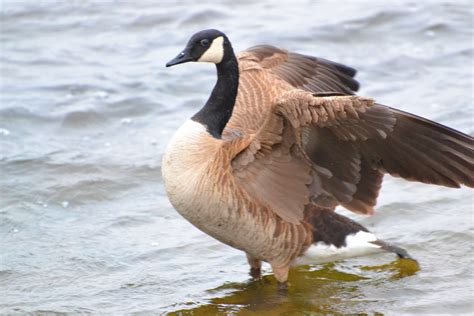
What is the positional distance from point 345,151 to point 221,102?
1084 millimetres

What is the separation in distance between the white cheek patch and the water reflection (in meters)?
1.96

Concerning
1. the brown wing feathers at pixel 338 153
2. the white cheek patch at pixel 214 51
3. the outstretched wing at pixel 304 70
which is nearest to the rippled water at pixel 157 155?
the brown wing feathers at pixel 338 153

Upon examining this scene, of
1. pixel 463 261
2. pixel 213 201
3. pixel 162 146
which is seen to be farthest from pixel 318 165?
pixel 162 146

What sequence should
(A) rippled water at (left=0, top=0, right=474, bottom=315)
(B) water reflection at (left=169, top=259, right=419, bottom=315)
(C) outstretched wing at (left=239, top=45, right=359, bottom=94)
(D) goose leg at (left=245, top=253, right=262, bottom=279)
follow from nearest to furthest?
(B) water reflection at (left=169, top=259, right=419, bottom=315), (A) rippled water at (left=0, top=0, right=474, bottom=315), (D) goose leg at (left=245, top=253, right=262, bottom=279), (C) outstretched wing at (left=239, top=45, right=359, bottom=94)

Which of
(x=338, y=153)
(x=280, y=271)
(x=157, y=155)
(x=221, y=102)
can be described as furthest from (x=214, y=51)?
(x=157, y=155)

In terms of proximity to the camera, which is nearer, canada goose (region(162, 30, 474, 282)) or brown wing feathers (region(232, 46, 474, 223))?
brown wing feathers (region(232, 46, 474, 223))

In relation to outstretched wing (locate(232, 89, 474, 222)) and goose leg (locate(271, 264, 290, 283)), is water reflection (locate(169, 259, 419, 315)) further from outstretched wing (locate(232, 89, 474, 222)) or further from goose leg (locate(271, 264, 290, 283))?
outstretched wing (locate(232, 89, 474, 222))

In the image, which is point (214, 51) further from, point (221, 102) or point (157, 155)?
point (157, 155)

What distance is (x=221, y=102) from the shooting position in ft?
25.3

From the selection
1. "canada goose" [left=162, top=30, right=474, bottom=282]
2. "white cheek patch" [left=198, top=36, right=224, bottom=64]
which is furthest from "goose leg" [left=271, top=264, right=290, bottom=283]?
"white cheek patch" [left=198, top=36, right=224, bottom=64]

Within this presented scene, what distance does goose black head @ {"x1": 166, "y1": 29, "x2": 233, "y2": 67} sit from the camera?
297 inches

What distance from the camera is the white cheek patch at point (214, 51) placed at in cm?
759

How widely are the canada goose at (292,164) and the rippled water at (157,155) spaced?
45cm

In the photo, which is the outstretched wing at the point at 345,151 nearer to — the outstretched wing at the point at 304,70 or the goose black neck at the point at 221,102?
the goose black neck at the point at 221,102
